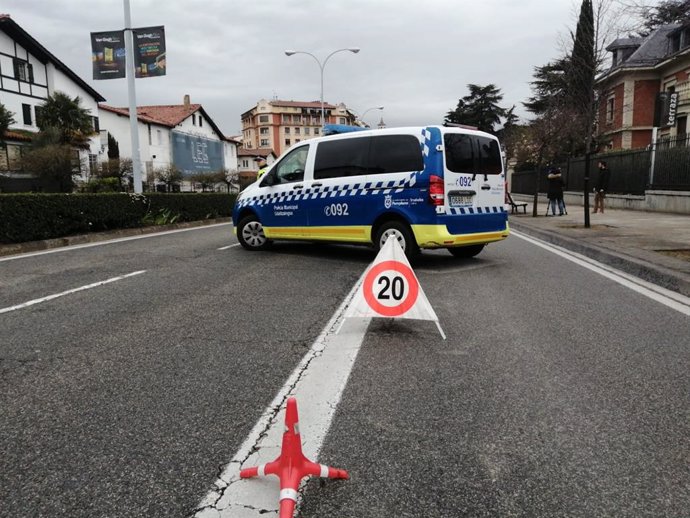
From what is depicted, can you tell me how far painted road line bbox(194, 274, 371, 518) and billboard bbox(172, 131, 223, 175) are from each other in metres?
52.3

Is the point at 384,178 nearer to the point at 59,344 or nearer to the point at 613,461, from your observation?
the point at 59,344

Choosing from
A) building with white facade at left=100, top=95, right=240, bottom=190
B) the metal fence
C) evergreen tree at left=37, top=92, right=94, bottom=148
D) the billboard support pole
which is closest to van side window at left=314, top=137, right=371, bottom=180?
the billboard support pole

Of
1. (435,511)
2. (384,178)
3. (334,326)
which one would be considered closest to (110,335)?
(334,326)

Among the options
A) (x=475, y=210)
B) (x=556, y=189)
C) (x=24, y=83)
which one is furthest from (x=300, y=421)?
(x=24, y=83)

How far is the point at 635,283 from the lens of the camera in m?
6.96

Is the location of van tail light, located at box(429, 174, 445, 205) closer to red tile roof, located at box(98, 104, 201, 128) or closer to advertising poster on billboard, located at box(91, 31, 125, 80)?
advertising poster on billboard, located at box(91, 31, 125, 80)

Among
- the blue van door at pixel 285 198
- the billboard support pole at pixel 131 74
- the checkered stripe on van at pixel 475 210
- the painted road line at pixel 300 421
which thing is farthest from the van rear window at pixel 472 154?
the billboard support pole at pixel 131 74

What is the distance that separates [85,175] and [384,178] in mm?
36378

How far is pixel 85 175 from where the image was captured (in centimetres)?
3884

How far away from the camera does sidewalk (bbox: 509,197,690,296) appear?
696 centimetres

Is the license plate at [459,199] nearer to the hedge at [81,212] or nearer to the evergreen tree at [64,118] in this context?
the hedge at [81,212]

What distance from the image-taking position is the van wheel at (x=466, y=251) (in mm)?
9227

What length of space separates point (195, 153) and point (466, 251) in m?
53.4

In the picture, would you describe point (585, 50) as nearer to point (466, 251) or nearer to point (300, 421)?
point (466, 251)
